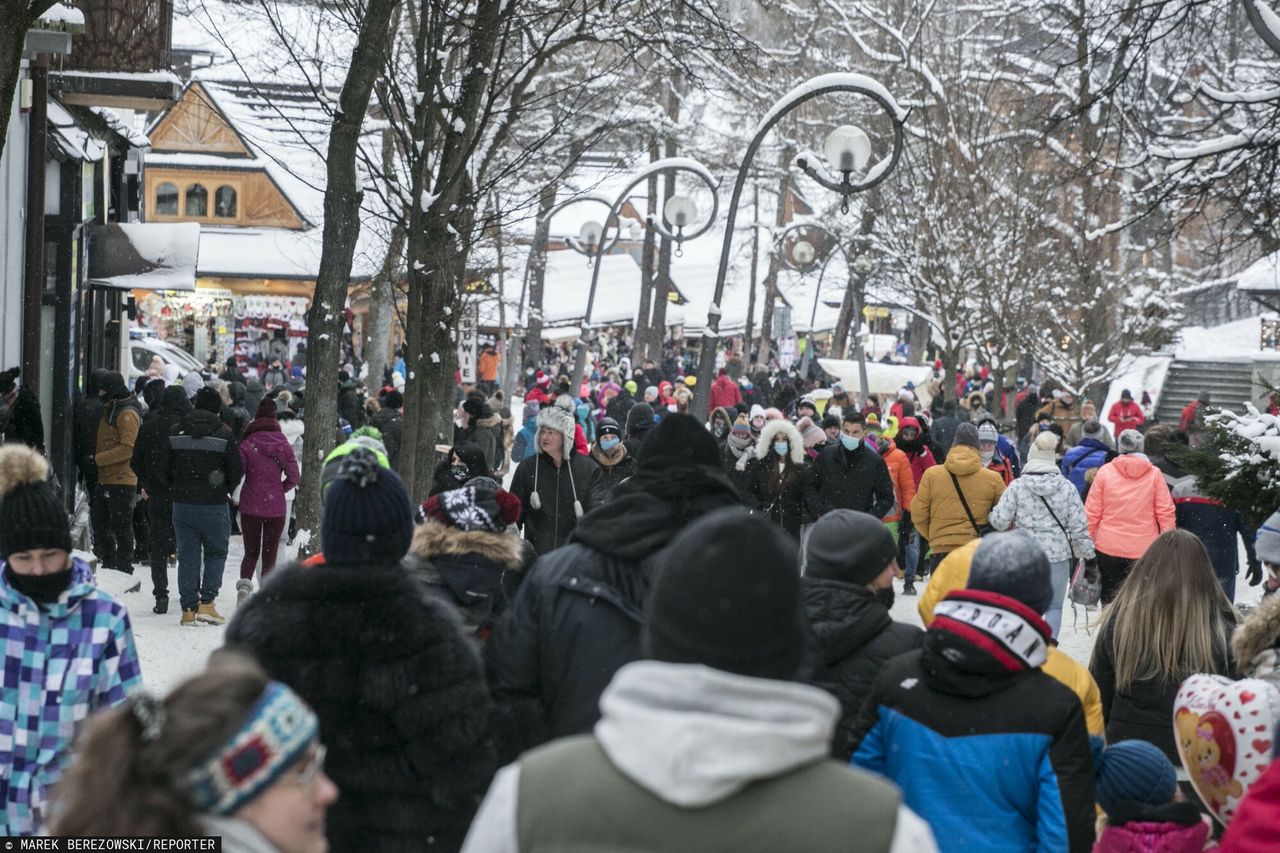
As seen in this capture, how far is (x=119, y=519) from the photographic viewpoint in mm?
13688

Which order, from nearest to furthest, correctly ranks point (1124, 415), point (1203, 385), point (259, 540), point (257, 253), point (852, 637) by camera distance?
point (852, 637) → point (259, 540) → point (1124, 415) → point (1203, 385) → point (257, 253)

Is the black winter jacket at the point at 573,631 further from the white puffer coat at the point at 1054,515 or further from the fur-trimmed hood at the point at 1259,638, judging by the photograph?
the white puffer coat at the point at 1054,515

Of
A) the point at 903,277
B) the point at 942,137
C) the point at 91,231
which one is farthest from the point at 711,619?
the point at 903,277

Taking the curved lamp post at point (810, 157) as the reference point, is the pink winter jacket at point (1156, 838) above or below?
below

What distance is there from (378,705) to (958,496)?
27.4ft

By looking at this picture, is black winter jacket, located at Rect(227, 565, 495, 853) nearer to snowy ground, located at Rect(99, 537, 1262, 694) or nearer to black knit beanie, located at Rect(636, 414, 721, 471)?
black knit beanie, located at Rect(636, 414, 721, 471)

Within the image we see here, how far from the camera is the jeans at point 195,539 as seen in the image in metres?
Answer: 11.6

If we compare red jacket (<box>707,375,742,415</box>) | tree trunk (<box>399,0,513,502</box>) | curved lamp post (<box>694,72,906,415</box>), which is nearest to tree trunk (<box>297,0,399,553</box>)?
tree trunk (<box>399,0,513,502</box>)

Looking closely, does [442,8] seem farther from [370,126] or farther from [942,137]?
[942,137]

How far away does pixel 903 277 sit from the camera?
34906 mm

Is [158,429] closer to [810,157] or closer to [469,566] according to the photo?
[810,157]

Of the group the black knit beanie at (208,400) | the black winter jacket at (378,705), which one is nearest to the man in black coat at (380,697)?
the black winter jacket at (378,705)

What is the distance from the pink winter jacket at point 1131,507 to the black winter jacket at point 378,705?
867cm

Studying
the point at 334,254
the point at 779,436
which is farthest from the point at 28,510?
the point at 779,436
